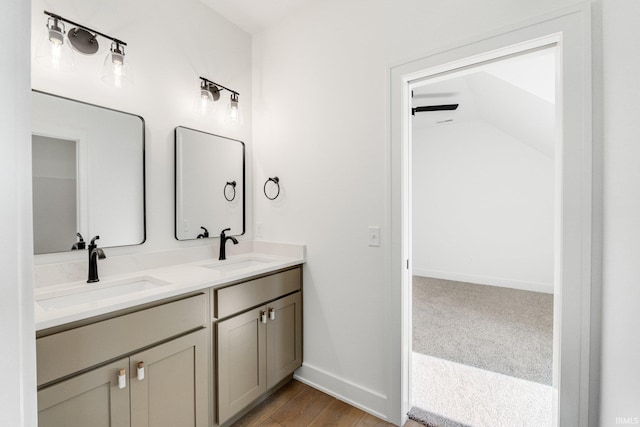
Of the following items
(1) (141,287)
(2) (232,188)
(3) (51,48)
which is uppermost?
(3) (51,48)

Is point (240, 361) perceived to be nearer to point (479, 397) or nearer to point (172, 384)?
point (172, 384)

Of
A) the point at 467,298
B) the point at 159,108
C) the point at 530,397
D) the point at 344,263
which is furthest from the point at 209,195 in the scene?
the point at 467,298

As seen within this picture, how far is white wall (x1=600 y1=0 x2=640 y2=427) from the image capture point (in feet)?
2.57

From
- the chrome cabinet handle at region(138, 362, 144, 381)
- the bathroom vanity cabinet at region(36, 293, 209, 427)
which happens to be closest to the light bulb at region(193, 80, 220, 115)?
the bathroom vanity cabinet at region(36, 293, 209, 427)

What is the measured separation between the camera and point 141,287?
160 cm

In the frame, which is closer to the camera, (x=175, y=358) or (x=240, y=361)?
(x=175, y=358)

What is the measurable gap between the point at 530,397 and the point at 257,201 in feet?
7.89

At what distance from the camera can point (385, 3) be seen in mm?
1719

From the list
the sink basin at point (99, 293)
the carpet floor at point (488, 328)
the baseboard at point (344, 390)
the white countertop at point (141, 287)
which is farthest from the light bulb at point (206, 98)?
the carpet floor at point (488, 328)

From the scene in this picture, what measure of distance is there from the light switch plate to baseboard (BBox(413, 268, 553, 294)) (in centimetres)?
371

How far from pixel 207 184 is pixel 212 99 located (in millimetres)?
632

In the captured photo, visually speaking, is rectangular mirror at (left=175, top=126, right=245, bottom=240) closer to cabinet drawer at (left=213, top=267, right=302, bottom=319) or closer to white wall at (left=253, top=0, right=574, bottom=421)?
→ white wall at (left=253, top=0, right=574, bottom=421)

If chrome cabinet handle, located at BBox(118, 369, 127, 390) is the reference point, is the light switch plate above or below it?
above

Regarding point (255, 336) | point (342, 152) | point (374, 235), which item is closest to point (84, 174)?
point (255, 336)
